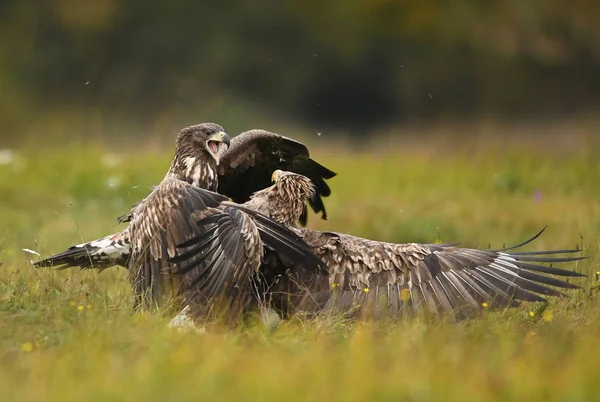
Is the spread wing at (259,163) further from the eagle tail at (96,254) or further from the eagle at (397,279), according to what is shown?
the eagle tail at (96,254)

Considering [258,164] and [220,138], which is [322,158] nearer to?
[258,164]

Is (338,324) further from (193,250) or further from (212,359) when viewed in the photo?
(212,359)

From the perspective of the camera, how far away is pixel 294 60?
20.8m

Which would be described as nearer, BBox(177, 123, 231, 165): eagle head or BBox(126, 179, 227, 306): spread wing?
BBox(126, 179, 227, 306): spread wing

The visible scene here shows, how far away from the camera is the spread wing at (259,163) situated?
6.94 meters

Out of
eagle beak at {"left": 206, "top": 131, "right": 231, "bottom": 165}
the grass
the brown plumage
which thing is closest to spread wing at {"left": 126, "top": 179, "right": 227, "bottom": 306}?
the grass

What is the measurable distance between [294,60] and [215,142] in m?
14.4

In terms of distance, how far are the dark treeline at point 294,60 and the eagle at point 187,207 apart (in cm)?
1008

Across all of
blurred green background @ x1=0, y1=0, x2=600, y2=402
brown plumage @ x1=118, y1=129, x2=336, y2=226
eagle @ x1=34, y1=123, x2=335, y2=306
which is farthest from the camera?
brown plumage @ x1=118, y1=129, x2=336, y2=226

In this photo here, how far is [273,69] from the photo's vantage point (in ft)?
68.7

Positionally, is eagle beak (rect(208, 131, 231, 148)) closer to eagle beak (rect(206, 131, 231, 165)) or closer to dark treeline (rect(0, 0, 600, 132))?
eagle beak (rect(206, 131, 231, 165))

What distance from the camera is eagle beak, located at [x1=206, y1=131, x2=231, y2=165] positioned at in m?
6.55

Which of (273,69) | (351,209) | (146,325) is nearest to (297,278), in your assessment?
(146,325)

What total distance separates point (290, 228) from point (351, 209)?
4842 millimetres
